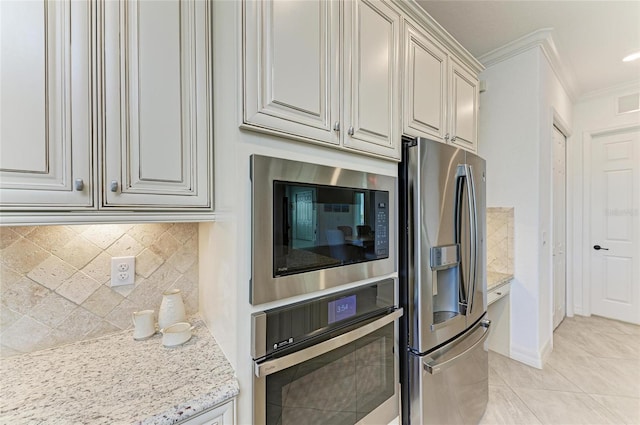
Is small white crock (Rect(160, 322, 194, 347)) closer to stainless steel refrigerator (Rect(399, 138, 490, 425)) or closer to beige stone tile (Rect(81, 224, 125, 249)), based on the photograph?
beige stone tile (Rect(81, 224, 125, 249))

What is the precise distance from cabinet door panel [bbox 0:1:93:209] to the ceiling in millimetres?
2088

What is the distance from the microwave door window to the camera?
952 millimetres

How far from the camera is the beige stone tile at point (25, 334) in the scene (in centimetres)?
100

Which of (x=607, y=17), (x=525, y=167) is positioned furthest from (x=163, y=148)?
(x=607, y=17)

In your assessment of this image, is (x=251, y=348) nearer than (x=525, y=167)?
Yes

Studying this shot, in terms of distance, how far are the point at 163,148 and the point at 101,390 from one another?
2.61ft

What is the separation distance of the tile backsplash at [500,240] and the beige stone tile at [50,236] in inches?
123

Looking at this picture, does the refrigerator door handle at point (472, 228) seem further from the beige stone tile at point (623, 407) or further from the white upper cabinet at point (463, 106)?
the beige stone tile at point (623, 407)

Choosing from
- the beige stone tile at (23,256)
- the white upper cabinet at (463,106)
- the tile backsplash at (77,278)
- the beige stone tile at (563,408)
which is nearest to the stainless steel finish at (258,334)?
the tile backsplash at (77,278)

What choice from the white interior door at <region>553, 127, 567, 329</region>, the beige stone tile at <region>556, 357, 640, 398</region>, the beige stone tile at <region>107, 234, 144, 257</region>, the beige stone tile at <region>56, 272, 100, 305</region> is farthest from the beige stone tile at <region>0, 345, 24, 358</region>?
the white interior door at <region>553, 127, 567, 329</region>

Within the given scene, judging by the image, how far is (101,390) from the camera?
0.85 metres

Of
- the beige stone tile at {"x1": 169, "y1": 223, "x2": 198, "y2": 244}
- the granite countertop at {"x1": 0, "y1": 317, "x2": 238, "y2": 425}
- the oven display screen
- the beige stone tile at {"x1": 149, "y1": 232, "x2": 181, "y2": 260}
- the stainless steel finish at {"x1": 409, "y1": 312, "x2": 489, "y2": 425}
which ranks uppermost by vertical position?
the beige stone tile at {"x1": 169, "y1": 223, "x2": 198, "y2": 244}

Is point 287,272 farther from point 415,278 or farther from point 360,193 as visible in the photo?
point 415,278

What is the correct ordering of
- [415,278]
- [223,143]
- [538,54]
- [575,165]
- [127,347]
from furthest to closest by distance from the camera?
[575,165] < [538,54] < [415,278] < [127,347] < [223,143]
